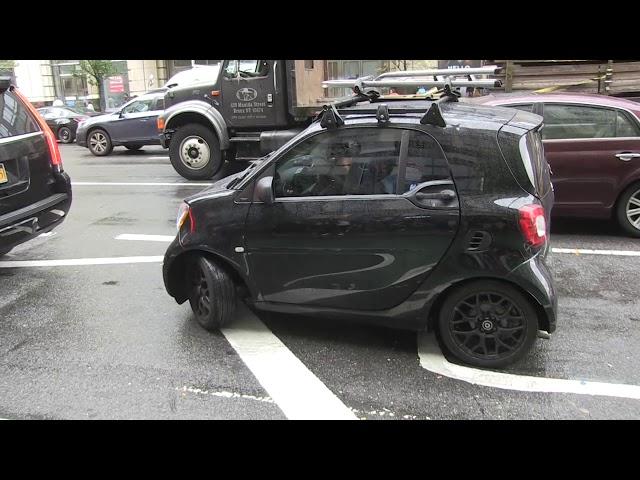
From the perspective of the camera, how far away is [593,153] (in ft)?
19.6

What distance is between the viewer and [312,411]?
3.23 metres

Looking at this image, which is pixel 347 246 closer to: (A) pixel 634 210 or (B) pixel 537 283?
(B) pixel 537 283

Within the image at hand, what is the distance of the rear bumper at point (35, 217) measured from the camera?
5.14 metres

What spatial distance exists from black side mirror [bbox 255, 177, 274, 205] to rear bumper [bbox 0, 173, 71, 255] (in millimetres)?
2731

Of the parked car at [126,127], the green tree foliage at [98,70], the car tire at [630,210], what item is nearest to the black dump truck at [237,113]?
the parked car at [126,127]

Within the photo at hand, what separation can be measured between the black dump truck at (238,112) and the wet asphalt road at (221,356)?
509cm

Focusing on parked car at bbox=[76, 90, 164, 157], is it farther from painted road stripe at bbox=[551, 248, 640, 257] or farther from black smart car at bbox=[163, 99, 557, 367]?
black smart car at bbox=[163, 99, 557, 367]

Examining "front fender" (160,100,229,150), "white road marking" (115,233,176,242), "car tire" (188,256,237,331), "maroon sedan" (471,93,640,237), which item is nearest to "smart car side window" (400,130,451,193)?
"car tire" (188,256,237,331)

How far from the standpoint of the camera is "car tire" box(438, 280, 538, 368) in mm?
3545

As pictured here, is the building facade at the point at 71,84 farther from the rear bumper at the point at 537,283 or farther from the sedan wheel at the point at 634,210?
Answer: the rear bumper at the point at 537,283

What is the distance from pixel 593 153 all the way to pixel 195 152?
7.08 meters

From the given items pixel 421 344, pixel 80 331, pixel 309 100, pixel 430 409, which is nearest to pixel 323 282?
pixel 421 344
